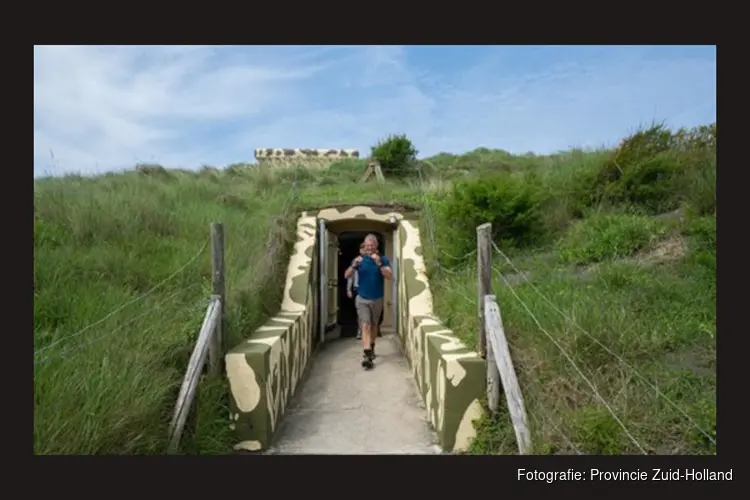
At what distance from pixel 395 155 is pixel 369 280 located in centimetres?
988

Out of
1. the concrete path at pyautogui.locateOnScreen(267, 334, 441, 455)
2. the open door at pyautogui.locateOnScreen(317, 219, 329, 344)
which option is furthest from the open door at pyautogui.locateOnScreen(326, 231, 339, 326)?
the concrete path at pyautogui.locateOnScreen(267, 334, 441, 455)

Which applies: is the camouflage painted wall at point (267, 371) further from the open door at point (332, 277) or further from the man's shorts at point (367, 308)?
the open door at point (332, 277)

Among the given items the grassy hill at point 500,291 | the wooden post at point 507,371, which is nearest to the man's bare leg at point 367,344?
the grassy hill at point 500,291

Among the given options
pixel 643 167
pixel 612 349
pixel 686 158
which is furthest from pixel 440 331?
pixel 686 158

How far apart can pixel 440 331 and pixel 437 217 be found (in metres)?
3.72

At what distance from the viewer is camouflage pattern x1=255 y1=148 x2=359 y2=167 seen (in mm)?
22391

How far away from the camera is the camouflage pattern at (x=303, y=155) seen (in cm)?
2239

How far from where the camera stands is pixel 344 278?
1359 centimetres

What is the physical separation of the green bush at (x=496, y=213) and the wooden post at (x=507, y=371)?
3166 millimetres

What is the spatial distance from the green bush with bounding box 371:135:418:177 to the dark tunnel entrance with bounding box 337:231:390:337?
3.27 meters

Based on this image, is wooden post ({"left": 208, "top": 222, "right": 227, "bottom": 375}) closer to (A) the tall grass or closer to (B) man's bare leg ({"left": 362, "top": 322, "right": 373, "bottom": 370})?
(A) the tall grass

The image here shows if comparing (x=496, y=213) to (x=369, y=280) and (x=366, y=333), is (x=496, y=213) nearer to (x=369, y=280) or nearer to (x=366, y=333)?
(x=369, y=280)

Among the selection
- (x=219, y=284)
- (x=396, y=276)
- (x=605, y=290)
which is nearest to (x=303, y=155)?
(x=396, y=276)

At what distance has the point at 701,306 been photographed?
5.16 m
